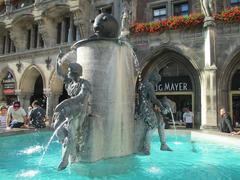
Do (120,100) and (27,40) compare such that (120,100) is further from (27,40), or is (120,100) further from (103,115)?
(27,40)

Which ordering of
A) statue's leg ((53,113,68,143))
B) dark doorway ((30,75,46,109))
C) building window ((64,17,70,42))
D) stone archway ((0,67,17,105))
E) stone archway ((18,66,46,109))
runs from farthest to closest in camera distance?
1. dark doorway ((30,75,46,109))
2. stone archway ((0,67,17,105))
3. stone archway ((18,66,46,109))
4. building window ((64,17,70,42))
5. statue's leg ((53,113,68,143))

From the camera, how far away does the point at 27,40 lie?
2230 cm

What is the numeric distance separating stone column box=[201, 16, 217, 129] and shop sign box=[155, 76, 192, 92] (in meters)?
2.38

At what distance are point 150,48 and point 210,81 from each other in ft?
13.5

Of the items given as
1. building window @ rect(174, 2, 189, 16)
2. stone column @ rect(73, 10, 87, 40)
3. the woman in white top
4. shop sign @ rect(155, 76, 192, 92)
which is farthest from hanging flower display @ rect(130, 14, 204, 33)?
the woman in white top

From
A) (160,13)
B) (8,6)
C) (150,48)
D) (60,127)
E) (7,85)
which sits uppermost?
(8,6)

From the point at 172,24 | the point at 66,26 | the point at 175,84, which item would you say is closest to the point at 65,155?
the point at 172,24

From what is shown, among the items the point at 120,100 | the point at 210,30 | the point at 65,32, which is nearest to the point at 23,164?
the point at 120,100

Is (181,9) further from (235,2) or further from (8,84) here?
(8,84)

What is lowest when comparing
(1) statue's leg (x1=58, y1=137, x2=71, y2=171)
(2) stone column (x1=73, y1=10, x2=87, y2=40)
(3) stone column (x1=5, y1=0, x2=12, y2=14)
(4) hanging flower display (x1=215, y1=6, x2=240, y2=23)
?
(1) statue's leg (x1=58, y1=137, x2=71, y2=171)

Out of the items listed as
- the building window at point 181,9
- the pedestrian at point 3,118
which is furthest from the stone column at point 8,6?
the pedestrian at point 3,118

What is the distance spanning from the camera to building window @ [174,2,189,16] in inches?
643

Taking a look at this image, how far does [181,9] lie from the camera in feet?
54.1

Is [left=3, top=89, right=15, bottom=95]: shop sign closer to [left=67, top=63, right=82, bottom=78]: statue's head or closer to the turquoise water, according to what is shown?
→ the turquoise water
